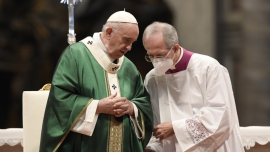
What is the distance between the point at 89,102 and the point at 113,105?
0.20m

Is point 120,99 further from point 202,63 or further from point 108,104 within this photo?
point 202,63

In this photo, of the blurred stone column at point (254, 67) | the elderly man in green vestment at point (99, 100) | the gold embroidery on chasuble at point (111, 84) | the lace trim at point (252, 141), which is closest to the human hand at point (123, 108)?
the elderly man in green vestment at point (99, 100)

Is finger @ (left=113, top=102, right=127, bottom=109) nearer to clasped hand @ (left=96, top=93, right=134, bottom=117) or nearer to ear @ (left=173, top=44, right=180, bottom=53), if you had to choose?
clasped hand @ (left=96, top=93, right=134, bottom=117)

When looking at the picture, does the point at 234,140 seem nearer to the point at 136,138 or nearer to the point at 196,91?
the point at 196,91

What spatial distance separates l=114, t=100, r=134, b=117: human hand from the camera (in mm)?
3102

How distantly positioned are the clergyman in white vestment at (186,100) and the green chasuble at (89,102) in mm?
288

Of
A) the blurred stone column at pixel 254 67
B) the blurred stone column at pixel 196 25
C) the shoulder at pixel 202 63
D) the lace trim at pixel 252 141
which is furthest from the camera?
the blurred stone column at pixel 196 25

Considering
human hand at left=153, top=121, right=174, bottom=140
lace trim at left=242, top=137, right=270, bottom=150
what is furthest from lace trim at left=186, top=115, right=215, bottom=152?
lace trim at left=242, top=137, right=270, bottom=150

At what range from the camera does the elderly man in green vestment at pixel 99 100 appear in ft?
9.97

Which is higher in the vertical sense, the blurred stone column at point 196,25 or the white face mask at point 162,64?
the blurred stone column at point 196,25

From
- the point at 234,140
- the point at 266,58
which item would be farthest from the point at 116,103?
the point at 266,58

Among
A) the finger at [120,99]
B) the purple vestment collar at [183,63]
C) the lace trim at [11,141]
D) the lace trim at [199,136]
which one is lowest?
the lace trim at [11,141]

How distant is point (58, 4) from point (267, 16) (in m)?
3.23

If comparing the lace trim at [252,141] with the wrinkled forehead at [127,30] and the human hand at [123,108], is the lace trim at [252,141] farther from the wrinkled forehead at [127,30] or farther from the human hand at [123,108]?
the wrinkled forehead at [127,30]
